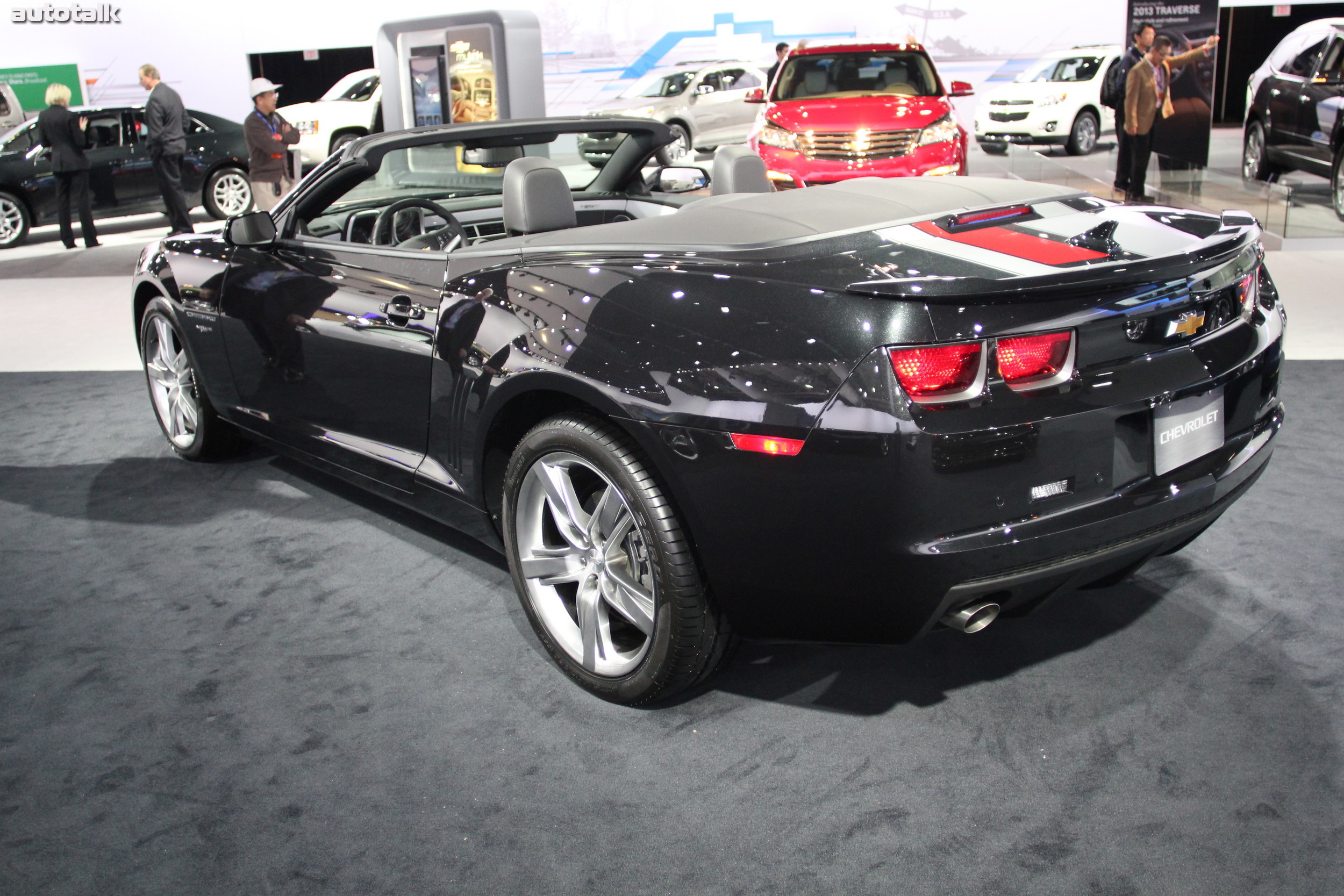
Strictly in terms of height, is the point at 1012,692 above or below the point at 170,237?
below

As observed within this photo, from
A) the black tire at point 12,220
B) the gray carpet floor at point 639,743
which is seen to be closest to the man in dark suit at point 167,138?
the black tire at point 12,220

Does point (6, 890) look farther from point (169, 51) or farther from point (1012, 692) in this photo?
point (169, 51)

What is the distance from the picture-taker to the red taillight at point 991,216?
94.3 inches

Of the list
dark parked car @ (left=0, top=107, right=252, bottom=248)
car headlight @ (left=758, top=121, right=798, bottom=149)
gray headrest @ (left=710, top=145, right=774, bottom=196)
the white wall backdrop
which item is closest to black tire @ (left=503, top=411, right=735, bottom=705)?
gray headrest @ (left=710, top=145, right=774, bottom=196)

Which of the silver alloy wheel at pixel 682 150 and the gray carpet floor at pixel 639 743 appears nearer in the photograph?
the gray carpet floor at pixel 639 743

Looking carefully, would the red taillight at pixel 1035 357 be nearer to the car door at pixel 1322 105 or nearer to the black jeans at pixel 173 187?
the car door at pixel 1322 105

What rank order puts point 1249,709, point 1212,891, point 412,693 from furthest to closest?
point 412,693 → point 1249,709 → point 1212,891

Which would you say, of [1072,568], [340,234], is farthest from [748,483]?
[340,234]

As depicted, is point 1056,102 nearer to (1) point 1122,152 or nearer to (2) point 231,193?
(1) point 1122,152

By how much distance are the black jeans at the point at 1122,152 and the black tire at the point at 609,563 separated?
9.08 meters

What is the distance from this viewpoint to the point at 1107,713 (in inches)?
94.7

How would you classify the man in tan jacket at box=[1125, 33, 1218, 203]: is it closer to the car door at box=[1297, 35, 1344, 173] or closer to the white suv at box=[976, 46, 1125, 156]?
the car door at box=[1297, 35, 1344, 173]

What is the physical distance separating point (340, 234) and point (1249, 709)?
302 centimetres

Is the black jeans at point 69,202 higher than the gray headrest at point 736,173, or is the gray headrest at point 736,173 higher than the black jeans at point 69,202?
the gray headrest at point 736,173
